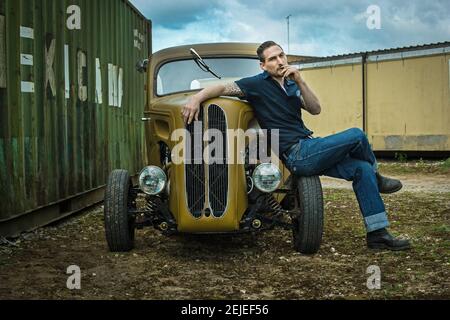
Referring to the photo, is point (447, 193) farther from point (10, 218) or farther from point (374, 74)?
point (374, 74)

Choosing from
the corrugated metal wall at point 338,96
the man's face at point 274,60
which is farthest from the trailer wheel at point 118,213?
the corrugated metal wall at point 338,96

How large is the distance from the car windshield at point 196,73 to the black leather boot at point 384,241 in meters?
1.94

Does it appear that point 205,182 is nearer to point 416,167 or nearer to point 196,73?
point 196,73

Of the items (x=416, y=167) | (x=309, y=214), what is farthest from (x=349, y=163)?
(x=416, y=167)

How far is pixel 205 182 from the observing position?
4.36 m

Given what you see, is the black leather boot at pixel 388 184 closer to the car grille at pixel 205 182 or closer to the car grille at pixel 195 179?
the car grille at pixel 205 182

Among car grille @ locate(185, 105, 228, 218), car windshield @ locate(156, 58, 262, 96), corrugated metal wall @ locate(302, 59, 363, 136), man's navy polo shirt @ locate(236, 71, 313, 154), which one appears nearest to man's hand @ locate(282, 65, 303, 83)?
man's navy polo shirt @ locate(236, 71, 313, 154)

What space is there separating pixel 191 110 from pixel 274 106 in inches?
28.2

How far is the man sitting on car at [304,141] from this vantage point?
4.54 meters

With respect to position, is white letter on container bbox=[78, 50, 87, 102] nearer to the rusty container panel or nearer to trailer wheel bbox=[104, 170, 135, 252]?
trailer wheel bbox=[104, 170, 135, 252]

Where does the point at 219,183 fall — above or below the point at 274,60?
below

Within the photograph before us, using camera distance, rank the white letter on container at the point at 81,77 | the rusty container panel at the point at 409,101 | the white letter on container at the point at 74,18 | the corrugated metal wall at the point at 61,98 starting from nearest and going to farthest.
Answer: the corrugated metal wall at the point at 61,98 < the white letter on container at the point at 74,18 < the white letter on container at the point at 81,77 < the rusty container panel at the point at 409,101

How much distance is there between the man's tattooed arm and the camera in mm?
4648

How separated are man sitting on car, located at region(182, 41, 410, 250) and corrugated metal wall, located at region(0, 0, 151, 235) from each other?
1895 millimetres
